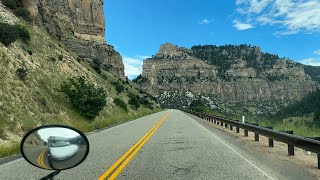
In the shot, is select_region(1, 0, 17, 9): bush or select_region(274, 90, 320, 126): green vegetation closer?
select_region(1, 0, 17, 9): bush

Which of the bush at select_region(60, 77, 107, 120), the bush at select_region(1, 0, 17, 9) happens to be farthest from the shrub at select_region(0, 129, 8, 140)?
the bush at select_region(1, 0, 17, 9)

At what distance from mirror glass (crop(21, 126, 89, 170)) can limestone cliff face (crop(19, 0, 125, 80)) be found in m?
67.9

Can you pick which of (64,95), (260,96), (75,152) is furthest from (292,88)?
(75,152)

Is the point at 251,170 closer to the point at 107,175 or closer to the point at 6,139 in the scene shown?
the point at 107,175

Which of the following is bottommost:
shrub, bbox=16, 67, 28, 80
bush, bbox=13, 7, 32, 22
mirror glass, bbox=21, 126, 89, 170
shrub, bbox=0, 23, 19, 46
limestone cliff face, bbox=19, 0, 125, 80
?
mirror glass, bbox=21, 126, 89, 170

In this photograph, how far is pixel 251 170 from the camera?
9062mm

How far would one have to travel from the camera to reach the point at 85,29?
96.9 meters

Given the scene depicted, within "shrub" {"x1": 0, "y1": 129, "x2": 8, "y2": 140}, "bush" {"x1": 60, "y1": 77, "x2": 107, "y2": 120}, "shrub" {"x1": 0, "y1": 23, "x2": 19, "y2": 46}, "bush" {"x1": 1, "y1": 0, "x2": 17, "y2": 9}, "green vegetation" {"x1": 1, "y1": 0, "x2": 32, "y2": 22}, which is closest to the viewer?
"shrub" {"x1": 0, "y1": 129, "x2": 8, "y2": 140}

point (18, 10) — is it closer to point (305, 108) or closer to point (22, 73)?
point (22, 73)

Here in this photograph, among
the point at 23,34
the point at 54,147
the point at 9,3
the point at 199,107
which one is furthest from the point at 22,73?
the point at 199,107

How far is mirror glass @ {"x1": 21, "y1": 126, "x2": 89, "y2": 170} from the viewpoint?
3.98m

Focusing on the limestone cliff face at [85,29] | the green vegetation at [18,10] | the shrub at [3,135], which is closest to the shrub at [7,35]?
the green vegetation at [18,10]

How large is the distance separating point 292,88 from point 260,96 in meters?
17.2

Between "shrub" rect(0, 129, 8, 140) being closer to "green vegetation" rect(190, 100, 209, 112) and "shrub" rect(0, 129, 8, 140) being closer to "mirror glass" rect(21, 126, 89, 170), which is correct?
"mirror glass" rect(21, 126, 89, 170)
